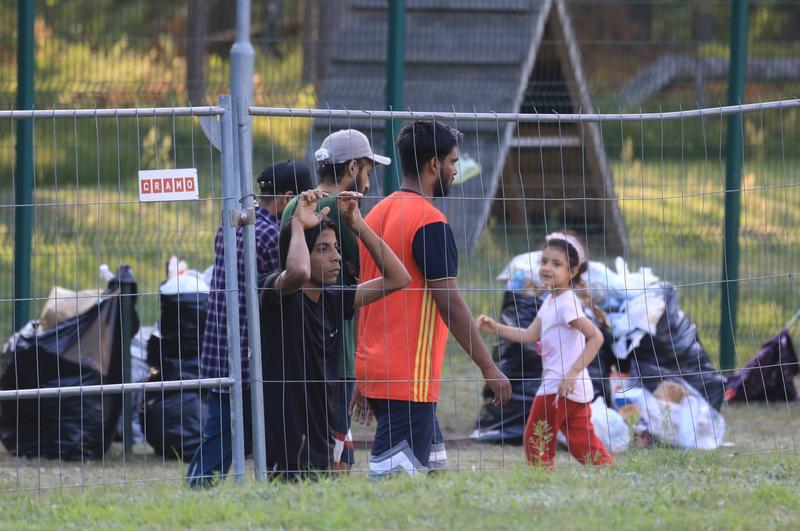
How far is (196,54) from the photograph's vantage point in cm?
1138

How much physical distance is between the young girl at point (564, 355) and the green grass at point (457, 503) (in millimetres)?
877

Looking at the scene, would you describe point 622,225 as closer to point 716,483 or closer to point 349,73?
point 349,73

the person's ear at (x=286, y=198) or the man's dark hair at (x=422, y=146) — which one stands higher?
the man's dark hair at (x=422, y=146)

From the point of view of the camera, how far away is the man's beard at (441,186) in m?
5.21

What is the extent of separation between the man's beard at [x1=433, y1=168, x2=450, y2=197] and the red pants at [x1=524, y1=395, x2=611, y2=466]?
4.58 ft

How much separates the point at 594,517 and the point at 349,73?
20.3ft

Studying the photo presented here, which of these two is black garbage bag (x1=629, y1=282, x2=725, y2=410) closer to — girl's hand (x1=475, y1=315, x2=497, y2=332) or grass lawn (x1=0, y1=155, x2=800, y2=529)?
grass lawn (x1=0, y1=155, x2=800, y2=529)

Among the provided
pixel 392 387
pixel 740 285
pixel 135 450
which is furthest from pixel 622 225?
pixel 392 387

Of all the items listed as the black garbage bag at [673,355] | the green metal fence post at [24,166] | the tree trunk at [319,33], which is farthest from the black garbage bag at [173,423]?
the tree trunk at [319,33]

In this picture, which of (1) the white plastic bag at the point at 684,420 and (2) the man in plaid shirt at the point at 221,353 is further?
(1) the white plastic bag at the point at 684,420

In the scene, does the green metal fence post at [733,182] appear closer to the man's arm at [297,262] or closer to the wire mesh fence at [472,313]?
the wire mesh fence at [472,313]

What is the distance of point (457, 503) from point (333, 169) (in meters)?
1.57

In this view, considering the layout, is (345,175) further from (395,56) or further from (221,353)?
(395,56)

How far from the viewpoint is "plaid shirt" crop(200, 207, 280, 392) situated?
541 cm
